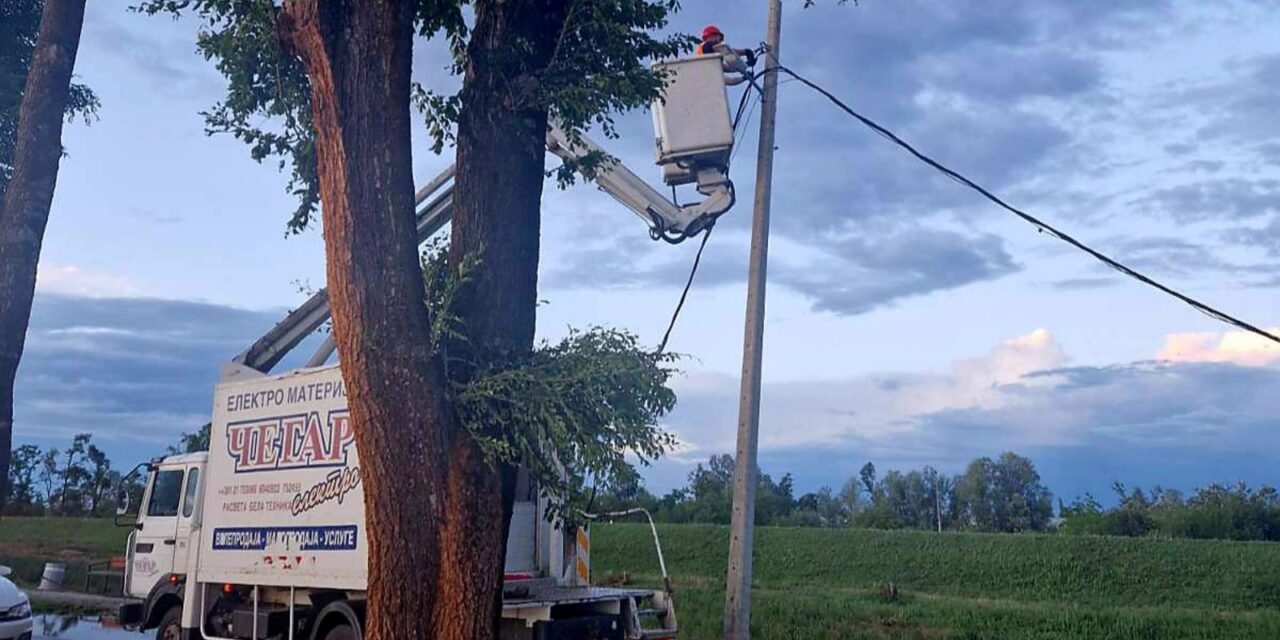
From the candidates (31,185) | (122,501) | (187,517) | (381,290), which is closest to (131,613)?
(122,501)

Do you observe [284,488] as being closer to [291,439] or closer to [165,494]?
[291,439]

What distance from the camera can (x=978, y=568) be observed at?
3106cm

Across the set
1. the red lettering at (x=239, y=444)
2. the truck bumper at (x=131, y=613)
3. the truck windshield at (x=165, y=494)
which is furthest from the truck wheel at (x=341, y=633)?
the truck bumper at (x=131, y=613)

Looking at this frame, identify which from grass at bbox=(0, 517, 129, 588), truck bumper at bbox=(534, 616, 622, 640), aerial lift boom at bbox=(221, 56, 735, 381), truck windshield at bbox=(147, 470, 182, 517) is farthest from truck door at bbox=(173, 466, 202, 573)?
grass at bbox=(0, 517, 129, 588)

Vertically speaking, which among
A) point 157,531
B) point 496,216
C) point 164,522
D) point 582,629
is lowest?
point 582,629

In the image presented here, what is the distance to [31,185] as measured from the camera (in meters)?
10.7

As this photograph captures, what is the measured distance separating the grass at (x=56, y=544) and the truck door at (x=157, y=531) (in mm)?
18877

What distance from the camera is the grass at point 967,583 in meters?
17.2

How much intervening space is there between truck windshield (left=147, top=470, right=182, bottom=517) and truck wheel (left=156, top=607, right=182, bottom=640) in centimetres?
109

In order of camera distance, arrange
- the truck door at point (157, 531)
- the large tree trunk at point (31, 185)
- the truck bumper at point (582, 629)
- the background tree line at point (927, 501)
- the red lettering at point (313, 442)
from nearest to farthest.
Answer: the truck bumper at point (582, 629) → the large tree trunk at point (31, 185) → the red lettering at point (313, 442) → the truck door at point (157, 531) → the background tree line at point (927, 501)

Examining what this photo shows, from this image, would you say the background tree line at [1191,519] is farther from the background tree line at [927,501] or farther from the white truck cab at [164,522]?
the white truck cab at [164,522]

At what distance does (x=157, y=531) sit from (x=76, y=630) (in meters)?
6.36

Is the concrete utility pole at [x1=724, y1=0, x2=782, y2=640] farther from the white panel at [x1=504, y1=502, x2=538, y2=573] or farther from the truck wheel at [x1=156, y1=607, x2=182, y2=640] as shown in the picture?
the truck wheel at [x1=156, y1=607, x2=182, y2=640]

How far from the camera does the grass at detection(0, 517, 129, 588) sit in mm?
32875
